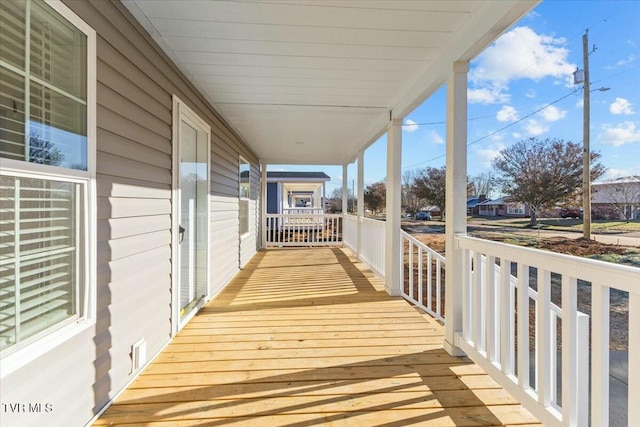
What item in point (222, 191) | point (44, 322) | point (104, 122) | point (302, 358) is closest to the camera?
point (44, 322)

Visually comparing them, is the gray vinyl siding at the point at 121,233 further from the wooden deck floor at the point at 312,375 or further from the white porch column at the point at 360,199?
the white porch column at the point at 360,199

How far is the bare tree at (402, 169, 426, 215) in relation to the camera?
530 cm

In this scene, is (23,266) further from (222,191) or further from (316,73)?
(222,191)

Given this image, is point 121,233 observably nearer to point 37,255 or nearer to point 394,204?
point 37,255

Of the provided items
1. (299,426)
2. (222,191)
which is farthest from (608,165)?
(222,191)

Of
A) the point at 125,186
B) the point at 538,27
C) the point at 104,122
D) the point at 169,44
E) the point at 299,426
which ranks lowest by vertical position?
the point at 299,426

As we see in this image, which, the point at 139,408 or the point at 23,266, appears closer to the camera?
the point at 23,266

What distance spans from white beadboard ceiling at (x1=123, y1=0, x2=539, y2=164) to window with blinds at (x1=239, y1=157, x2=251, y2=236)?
187 centimetres

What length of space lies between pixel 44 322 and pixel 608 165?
257 centimetres

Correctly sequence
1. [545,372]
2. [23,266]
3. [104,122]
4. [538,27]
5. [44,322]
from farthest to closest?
1. [538,27]
2. [104,122]
3. [545,372]
4. [44,322]
5. [23,266]

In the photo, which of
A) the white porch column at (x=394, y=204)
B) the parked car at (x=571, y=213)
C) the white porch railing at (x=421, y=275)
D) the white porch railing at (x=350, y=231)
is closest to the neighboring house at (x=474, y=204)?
the white porch railing at (x=421, y=275)

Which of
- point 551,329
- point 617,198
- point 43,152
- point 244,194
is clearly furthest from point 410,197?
point 43,152

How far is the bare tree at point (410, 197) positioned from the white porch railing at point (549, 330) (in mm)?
3125

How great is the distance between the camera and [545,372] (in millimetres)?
1493
